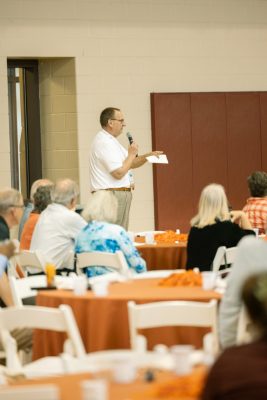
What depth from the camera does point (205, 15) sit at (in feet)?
40.3

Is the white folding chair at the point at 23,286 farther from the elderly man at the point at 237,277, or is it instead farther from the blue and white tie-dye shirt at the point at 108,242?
the elderly man at the point at 237,277

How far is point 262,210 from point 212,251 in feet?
4.75

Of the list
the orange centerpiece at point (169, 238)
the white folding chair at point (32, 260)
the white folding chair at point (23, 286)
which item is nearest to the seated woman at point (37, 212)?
the white folding chair at point (32, 260)

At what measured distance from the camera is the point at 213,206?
24.1ft

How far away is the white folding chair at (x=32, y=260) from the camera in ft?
24.1

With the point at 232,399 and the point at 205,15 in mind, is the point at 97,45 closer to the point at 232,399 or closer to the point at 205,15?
the point at 205,15

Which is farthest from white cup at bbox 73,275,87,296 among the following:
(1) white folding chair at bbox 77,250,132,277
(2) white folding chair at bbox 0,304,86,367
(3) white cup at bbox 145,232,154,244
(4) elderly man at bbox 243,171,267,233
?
(4) elderly man at bbox 243,171,267,233

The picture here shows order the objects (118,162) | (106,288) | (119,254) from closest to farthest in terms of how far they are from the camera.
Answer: (106,288) → (119,254) → (118,162)

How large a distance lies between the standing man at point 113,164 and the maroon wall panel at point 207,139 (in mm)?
2364

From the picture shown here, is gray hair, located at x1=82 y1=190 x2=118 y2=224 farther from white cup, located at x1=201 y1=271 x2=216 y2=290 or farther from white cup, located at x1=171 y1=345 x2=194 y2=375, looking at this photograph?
white cup, located at x1=171 y1=345 x2=194 y2=375

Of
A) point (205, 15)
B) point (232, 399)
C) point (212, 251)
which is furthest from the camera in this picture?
point (205, 15)

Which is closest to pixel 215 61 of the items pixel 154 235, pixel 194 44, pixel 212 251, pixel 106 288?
pixel 194 44

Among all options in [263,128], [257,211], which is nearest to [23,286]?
[257,211]

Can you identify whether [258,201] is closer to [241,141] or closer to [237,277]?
[241,141]
